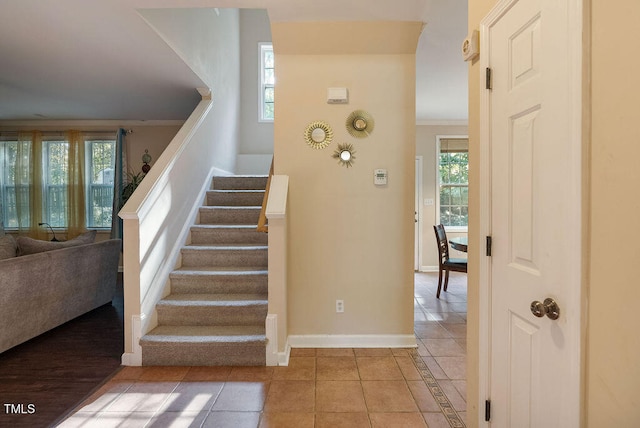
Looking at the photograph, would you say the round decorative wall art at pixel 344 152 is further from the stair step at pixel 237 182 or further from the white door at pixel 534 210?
the stair step at pixel 237 182

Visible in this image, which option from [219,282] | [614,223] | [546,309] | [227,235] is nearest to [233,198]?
[227,235]

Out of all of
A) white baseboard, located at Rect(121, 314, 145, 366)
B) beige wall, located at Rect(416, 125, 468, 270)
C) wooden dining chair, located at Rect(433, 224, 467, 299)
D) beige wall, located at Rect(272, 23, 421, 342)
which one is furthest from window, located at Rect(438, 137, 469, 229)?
white baseboard, located at Rect(121, 314, 145, 366)

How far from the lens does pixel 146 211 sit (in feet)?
8.87

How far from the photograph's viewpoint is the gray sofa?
2.70 metres

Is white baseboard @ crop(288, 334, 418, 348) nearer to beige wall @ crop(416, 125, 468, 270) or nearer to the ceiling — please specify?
the ceiling

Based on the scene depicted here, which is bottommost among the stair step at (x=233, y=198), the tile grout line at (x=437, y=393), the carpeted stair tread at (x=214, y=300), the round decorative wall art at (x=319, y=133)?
the tile grout line at (x=437, y=393)

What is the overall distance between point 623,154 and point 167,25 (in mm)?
3327

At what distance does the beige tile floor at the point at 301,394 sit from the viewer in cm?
195

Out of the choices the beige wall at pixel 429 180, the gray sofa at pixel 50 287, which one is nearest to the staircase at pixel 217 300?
the gray sofa at pixel 50 287

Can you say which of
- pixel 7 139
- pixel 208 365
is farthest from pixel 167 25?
pixel 7 139

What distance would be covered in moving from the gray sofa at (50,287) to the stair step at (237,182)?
57.0 inches

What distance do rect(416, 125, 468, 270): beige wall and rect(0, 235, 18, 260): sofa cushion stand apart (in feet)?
18.7

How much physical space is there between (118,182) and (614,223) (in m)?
6.11

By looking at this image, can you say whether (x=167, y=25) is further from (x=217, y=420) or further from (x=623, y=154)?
(x=623, y=154)
